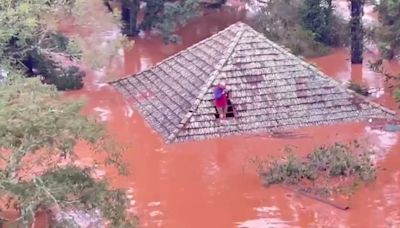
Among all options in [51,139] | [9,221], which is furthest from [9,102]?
[9,221]

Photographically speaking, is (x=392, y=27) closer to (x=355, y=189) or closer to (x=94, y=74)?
(x=355, y=189)

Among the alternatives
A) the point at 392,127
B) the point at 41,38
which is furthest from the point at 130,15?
the point at 392,127

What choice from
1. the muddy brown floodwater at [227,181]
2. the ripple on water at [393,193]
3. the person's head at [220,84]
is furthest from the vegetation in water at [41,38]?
the ripple on water at [393,193]

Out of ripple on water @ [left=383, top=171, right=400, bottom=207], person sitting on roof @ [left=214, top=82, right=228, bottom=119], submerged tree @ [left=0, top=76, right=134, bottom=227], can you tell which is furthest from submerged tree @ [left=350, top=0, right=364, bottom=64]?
submerged tree @ [left=0, top=76, right=134, bottom=227]

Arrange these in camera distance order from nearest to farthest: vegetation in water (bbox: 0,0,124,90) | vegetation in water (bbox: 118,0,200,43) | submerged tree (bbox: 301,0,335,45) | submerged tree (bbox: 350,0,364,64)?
vegetation in water (bbox: 0,0,124,90) → submerged tree (bbox: 350,0,364,64) → submerged tree (bbox: 301,0,335,45) → vegetation in water (bbox: 118,0,200,43)

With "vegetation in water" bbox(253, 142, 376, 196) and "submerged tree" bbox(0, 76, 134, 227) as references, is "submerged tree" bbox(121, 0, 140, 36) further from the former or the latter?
"submerged tree" bbox(0, 76, 134, 227)

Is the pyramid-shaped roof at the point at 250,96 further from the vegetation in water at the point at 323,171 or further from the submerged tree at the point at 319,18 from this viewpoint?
the submerged tree at the point at 319,18
